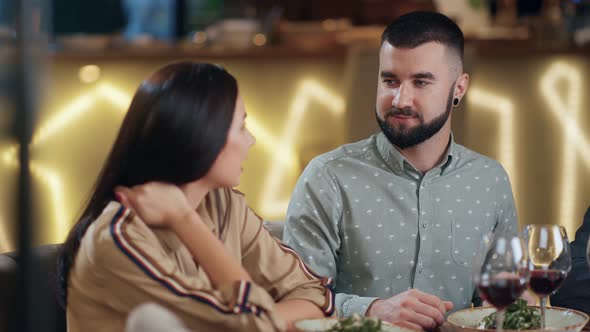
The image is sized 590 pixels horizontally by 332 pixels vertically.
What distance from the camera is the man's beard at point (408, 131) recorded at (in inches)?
79.7

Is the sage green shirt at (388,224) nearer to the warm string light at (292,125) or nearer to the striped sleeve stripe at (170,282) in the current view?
the striped sleeve stripe at (170,282)

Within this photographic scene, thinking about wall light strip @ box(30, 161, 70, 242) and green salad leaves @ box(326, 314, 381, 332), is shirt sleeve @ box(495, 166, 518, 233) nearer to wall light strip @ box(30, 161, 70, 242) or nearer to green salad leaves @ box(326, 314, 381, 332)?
green salad leaves @ box(326, 314, 381, 332)

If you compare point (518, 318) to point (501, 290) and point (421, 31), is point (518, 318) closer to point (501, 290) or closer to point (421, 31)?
point (501, 290)

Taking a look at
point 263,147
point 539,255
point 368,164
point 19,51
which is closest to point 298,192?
point 368,164

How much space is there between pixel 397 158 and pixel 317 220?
0.24m

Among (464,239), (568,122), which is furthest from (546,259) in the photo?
(568,122)

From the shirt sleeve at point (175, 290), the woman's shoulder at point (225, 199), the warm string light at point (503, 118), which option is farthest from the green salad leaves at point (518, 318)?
the warm string light at point (503, 118)

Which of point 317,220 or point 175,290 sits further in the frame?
point 317,220

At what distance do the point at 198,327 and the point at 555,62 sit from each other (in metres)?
3.63

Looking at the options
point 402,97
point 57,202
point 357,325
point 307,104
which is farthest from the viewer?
point 307,104

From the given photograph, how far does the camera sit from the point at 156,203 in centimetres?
144

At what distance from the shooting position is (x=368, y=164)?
212 centimetres

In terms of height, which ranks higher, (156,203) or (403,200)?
(156,203)

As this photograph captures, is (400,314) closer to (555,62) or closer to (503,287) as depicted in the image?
(503,287)
